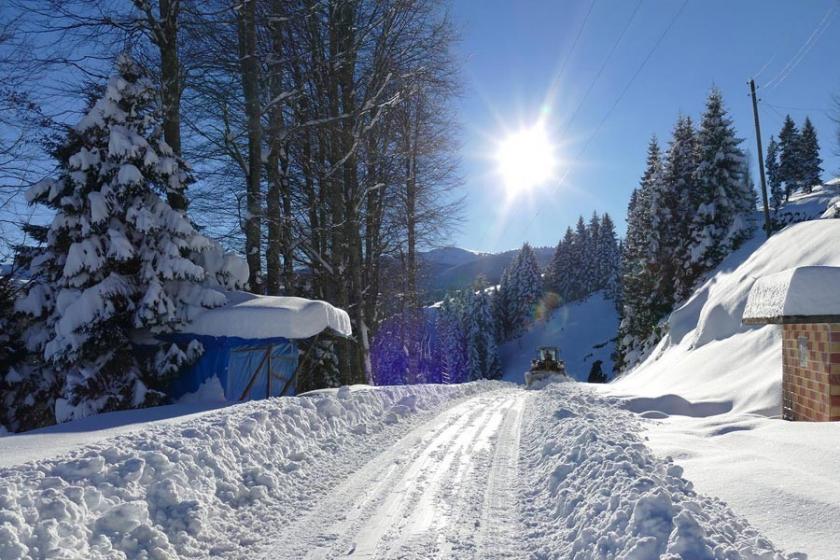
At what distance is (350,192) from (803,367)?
1315cm

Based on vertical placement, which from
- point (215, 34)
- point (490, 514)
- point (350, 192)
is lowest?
point (490, 514)

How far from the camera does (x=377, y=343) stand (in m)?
29.1

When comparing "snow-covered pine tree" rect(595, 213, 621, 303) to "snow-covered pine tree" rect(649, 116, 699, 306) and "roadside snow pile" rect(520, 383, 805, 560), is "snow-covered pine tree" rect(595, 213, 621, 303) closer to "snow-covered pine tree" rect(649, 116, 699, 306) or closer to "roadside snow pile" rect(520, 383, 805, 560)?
"snow-covered pine tree" rect(649, 116, 699, 306)

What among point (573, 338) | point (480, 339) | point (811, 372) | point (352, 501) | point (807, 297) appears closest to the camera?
point (352, 501)

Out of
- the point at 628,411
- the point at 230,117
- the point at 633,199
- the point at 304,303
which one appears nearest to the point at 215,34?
the point at 230,117

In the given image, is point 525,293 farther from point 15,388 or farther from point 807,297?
point 807,297

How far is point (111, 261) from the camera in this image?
11.2m

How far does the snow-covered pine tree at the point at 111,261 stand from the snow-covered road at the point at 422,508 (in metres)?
6.83

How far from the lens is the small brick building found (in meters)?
6.36

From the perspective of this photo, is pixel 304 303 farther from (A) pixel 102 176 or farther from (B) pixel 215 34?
(B) pixel 215 34

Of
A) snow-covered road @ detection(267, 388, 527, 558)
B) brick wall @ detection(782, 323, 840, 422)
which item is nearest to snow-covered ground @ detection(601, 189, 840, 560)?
brick wall @ detection(782, 323, 840, 422)

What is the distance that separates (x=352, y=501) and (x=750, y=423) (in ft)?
18.8

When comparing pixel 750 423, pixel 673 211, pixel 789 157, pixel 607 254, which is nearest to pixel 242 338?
pixel 750 423

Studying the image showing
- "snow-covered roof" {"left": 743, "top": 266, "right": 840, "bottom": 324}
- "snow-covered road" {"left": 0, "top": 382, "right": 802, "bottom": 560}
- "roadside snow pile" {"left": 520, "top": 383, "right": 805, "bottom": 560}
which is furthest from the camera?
"snow-covered roof" {"left": 743, "top": 266, "right": 840, "bottom": 324}
